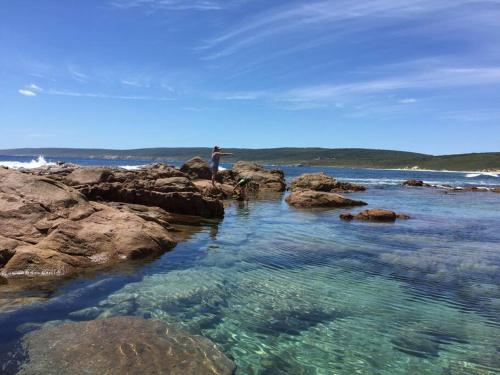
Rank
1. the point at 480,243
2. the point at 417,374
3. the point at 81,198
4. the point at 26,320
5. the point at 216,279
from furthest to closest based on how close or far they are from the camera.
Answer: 1. the point at 480,243
2. the point at 81,198
3. the point at 216,279
4. the point at 26,320
5. the point at 417,374

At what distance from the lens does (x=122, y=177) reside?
68.9ft

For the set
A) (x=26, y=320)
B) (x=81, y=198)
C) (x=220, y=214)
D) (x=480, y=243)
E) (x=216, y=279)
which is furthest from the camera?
(x=220, y=214)

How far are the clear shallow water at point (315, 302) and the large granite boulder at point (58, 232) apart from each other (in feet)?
2.65

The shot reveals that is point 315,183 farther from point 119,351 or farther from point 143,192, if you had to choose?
point 119,351

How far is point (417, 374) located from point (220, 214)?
592 inches

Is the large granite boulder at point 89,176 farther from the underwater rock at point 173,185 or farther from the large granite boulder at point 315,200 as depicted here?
the large granite boulder at point 315,200

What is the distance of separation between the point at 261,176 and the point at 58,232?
34857mm

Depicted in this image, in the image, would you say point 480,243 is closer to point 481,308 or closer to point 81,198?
point 481,308

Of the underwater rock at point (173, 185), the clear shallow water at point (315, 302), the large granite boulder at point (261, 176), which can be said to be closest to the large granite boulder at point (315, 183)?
the large granite boulder at point (261, 176)

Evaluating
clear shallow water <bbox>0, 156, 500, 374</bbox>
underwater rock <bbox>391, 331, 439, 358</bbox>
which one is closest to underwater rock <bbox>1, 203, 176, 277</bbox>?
clear shallow water <bbox>0, 156, 500, 374</bbox>

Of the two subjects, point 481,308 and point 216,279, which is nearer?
point 481,308

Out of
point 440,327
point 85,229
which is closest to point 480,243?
point 440,327

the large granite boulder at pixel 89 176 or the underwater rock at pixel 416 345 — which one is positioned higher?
the large granite boulder at pixel 89 176

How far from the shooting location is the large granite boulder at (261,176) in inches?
1719
